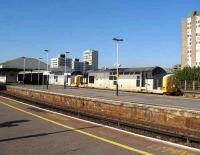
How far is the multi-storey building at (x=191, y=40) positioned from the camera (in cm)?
12688

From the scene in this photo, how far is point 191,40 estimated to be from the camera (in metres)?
130

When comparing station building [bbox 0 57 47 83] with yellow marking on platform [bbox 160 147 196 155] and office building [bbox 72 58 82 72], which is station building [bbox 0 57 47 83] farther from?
yellow marking on platform [bbox 160 147 196 155]

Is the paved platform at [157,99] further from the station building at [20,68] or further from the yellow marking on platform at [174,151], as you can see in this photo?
the station building at [20,68]

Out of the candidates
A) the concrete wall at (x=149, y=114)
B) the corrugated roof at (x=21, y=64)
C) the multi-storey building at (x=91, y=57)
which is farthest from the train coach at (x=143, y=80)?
the multi-storey building at (x=91, y=57)

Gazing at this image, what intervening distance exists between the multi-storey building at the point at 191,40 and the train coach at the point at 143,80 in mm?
74617

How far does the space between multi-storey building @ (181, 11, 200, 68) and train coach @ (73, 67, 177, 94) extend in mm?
74617

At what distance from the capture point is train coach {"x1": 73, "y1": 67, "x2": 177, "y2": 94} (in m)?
43.9

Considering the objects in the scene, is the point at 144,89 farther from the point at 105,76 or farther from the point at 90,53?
the point at 90,53

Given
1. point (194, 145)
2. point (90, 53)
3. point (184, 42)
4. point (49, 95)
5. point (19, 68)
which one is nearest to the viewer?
point (194, 145)

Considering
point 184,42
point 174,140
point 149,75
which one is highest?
point 184,42

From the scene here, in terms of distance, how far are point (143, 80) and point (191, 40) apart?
3332 inches

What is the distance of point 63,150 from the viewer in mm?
9820

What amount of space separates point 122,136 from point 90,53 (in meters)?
172

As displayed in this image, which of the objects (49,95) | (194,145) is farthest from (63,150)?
(49,95)
